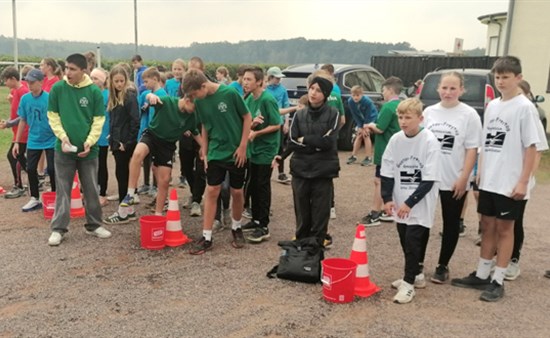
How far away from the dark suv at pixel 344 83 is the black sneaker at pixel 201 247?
6.91m

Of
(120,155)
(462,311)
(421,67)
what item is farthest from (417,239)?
(421,67)

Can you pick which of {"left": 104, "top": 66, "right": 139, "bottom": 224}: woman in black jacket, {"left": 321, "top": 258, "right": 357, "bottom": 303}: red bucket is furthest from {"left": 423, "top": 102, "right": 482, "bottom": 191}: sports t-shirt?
{"left": 104, "top": 66, "right": 139, "bottom": 224}: woman in black jacket

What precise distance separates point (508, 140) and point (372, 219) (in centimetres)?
269

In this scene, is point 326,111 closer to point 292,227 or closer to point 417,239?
point 417,239

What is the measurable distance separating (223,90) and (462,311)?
124 inches

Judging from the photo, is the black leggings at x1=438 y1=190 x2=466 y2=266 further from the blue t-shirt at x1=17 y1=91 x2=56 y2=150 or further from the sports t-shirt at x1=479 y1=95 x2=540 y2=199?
the blue t-shirt at x1=17 y1=91 x2=56 y2=150

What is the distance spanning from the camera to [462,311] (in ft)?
13.9

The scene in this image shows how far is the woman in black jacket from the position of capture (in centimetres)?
666

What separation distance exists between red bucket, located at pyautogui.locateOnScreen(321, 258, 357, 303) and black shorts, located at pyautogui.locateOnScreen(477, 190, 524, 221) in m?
1.31

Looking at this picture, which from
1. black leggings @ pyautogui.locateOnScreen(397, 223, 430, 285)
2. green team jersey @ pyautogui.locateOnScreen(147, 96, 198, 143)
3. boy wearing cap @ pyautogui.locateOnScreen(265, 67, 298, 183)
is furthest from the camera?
boy wearing cap @ pyautogui.locateOnScreen(265, 67, 298, 183)

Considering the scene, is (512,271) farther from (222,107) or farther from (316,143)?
(222,107)

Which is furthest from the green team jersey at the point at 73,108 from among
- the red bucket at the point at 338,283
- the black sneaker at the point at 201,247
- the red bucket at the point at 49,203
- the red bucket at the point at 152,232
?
the red bucket at the point at 338,283

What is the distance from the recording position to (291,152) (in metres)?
5.36

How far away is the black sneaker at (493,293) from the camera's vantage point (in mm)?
4434
